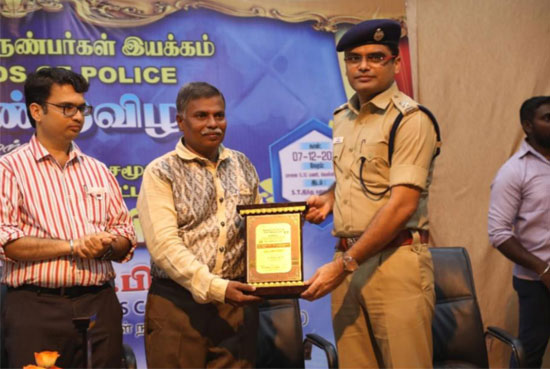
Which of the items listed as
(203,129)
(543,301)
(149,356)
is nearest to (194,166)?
(203,129)

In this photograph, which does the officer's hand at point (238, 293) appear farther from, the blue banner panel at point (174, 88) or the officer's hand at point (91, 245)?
the blue banner panel at point (174, 88)

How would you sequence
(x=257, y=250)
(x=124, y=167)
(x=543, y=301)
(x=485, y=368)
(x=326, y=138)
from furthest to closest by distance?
(x=326, y=138) < (x=124, y=167) < (x=543, y=301) < (x=485, y=368) < (x=257, y=250)

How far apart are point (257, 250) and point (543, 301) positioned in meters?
2.11

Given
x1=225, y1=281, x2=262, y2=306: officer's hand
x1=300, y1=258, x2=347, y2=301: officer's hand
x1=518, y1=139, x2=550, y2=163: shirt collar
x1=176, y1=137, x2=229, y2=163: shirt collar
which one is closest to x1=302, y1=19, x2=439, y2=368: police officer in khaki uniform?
x1=300, y1=258, x2=347, y2=301: officer's hand

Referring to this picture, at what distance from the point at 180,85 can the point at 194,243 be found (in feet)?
6.15

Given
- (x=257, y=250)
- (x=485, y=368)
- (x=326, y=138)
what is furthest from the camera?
(x=326, y=138)

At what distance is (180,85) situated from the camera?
4.72 metres

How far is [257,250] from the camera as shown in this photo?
2.99 m

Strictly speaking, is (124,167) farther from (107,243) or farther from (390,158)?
(390,158)

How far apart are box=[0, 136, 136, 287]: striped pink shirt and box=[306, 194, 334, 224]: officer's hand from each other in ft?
2.70

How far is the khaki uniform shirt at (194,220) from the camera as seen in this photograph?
297 cm

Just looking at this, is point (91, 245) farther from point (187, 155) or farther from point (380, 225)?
point (380, 225)

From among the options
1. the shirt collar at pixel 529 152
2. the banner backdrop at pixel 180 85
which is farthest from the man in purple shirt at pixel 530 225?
the banner backdrop at pixel 180 85

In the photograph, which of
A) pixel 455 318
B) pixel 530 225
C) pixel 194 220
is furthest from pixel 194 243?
pixel 530 225
